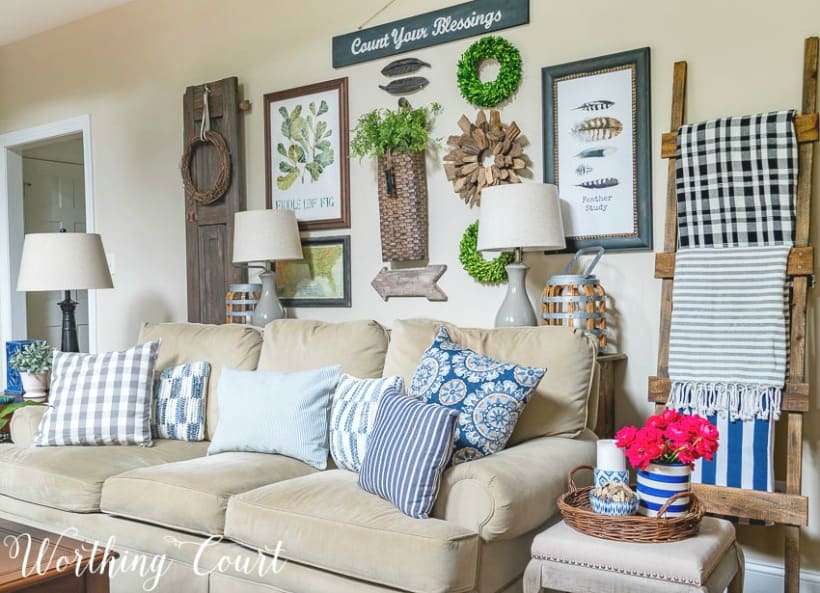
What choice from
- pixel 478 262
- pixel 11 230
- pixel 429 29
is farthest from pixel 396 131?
pixel 11 230

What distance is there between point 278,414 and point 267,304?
100 centimetres

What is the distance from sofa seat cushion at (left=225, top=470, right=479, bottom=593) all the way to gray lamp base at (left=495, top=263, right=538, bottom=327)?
35.1 inches

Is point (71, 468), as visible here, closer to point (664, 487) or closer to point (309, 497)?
point (309, 497)

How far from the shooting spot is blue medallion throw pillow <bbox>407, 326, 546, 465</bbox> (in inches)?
89.0

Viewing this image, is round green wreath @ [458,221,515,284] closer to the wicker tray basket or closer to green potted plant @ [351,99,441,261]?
green potted plant @ [351,99,441,261]

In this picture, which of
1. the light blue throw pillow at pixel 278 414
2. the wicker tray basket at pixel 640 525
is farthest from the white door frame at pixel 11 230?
the wicker tray basket at pixel 640 525

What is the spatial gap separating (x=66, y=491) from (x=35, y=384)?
1240 mm

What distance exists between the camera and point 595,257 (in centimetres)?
294

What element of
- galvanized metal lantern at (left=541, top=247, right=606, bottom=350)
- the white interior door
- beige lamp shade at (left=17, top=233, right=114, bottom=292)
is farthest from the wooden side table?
the white interior door

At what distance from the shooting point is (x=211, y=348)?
3.23 m

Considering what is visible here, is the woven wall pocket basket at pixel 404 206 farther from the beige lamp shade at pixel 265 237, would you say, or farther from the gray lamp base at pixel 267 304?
the gray lamp base at pixel 267 304

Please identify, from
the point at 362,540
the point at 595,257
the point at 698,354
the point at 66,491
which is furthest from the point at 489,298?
the point at 66,491

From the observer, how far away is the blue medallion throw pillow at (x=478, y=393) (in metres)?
2.26

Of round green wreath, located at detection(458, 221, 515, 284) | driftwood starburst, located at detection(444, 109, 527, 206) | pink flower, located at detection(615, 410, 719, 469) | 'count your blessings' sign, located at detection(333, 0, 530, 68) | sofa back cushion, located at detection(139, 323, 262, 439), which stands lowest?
pink flower, located at detection(615, 410, 719, 469)
